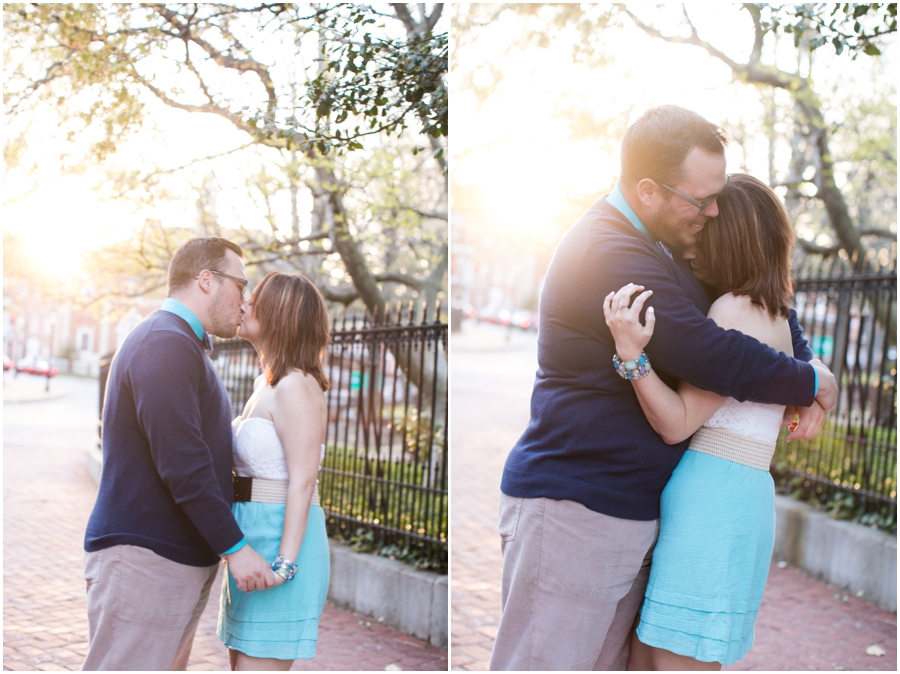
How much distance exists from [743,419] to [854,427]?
5.43m

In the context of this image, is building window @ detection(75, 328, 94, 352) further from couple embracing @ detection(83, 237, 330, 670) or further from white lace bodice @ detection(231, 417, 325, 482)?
white lace bodice @ detection(231, 417, 325, 482)

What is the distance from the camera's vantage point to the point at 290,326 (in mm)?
2725

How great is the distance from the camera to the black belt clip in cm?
261

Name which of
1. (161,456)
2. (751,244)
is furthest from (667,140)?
(161,456)

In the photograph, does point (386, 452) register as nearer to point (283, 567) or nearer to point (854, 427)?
point (283, 567)

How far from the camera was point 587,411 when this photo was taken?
2100 mm

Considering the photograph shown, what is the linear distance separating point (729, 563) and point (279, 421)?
4.80 ft

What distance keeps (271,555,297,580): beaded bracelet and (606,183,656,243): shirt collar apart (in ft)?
4.96

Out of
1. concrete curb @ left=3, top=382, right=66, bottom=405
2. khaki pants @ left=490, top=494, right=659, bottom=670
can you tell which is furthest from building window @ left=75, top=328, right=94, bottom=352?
khaki pants @ left=490, top=494, right=659, bottom=670

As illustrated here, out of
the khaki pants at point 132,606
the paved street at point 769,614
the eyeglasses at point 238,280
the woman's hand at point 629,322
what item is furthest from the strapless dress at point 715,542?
the paved street at point 769,614

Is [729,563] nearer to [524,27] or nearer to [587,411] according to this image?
[587,411]

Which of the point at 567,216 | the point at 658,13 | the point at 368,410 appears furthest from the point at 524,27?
the point at 368,410

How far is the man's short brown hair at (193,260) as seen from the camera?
2.60m

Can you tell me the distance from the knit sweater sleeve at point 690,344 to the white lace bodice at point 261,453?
1173mm
